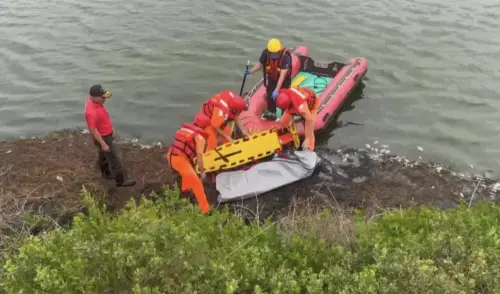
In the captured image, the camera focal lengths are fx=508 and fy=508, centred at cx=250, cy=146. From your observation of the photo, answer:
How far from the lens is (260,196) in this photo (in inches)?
310

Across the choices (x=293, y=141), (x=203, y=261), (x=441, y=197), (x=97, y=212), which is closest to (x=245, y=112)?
(x=293, y=141)

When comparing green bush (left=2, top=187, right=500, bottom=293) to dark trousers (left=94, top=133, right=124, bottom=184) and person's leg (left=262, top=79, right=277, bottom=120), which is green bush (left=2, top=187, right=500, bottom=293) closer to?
dark trousers (left=94, top=133, right=124, bottom=184)

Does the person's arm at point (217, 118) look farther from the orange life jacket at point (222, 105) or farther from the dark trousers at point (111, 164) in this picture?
the dark trousers at point (111, 164)

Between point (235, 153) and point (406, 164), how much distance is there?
3259mm

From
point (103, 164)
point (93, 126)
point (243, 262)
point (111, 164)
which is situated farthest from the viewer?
point (103, 164)

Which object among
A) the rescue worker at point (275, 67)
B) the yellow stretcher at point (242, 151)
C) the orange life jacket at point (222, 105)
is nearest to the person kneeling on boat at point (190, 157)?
the yellow stretcher at point (242, 151)

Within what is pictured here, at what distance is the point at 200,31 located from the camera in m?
13.8

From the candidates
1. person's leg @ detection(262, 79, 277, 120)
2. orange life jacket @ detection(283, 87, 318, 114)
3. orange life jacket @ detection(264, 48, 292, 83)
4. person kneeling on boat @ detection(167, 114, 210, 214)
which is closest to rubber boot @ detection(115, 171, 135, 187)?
person kneeling on boat @ detection(167, 114, 210, 214)

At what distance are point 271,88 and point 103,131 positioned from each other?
11.5 ft

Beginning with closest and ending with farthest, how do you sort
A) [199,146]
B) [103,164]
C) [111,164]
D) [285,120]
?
[199,146] → [111,164] → [103,164] → [285,120]

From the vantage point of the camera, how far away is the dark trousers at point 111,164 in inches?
312

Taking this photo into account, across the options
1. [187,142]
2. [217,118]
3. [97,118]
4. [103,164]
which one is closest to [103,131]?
[97,118]

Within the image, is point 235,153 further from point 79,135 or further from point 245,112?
point 79,135

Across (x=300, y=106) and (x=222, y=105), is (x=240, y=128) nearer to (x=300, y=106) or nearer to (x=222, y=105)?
(x=222, y=105)
